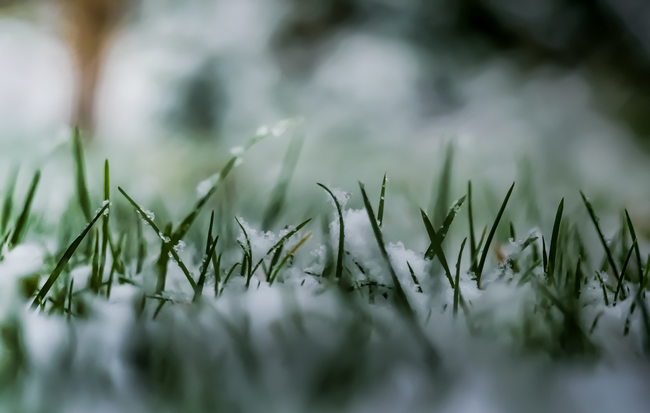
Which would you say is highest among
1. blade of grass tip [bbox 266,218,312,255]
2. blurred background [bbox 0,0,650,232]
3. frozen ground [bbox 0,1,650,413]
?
blurred background [bbox 0,0,650,232]

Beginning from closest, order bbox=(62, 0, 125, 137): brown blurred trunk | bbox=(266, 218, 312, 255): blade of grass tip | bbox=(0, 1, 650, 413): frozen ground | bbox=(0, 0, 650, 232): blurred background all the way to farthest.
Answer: bbox=(0, 1, 650, 413): frozen ground
bbox=(266, 218, 312, 255): blade of grass tip
bbox=(0, 0, 650, 232): blurred background
bbox=(62, 0, 125, 137): brown blurred trunk

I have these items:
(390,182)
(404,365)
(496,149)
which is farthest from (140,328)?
(496,149)

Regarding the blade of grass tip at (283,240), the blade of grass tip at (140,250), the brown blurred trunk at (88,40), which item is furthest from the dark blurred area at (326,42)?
the blade of grass tip at (283,240)

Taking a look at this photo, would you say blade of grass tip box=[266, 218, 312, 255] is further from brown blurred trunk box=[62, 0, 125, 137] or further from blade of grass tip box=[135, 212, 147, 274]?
brown blurred trunk box=[62, 0, 125, 137]

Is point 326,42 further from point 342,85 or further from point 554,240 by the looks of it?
point 554,240

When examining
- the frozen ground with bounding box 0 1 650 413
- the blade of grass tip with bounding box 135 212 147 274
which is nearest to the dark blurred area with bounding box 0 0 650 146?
the frozen ground with bounding box 0 1 650 413

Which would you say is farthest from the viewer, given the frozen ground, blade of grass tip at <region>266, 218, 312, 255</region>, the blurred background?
the blurred background

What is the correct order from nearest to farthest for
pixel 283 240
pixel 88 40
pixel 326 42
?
pixel 283 240, pixel 88 40, pixel 326 42

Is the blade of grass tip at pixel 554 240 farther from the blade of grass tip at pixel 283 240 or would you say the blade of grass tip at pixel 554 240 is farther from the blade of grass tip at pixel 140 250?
the blade of grass tip at pixel 140 250

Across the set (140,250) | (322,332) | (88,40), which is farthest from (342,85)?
(322,332)
